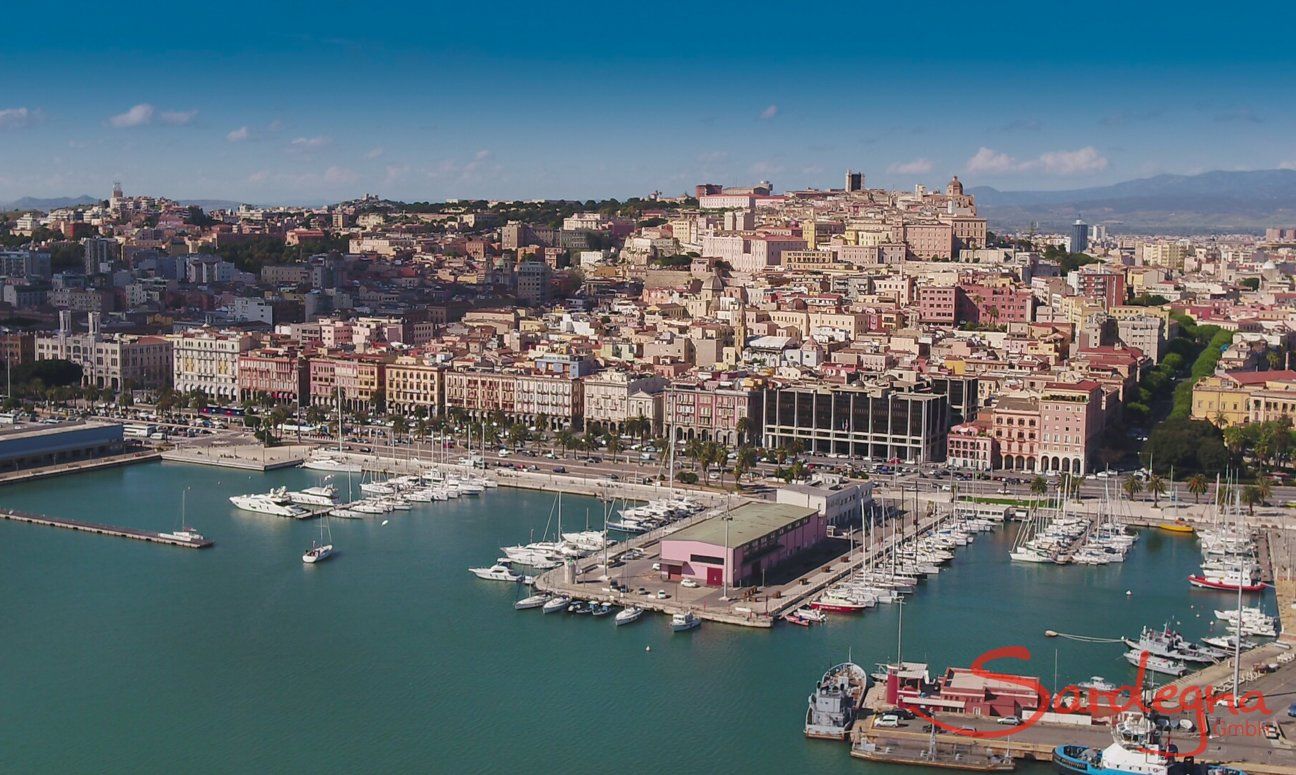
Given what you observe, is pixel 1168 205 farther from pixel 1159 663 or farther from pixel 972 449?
pixel 1159 663

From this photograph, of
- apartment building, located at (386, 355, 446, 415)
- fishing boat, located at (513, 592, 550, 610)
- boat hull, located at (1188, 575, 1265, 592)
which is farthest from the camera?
apartment building, located at (386, 355, 446, 415)

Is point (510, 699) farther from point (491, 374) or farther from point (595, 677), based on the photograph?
point (491, 374)

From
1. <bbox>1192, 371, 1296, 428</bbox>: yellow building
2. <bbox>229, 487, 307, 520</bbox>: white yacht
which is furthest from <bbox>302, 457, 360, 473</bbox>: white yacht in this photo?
<bbox>1192, 371, 1296, 428</bbox>: yellow building

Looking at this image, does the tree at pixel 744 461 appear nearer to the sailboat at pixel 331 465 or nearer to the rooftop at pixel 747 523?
the rooftop at pixel 747 523

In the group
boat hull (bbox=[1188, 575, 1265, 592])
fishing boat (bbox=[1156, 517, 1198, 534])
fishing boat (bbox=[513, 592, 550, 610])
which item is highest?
fishing boat (bbox=[1156, 517, 1198, 534])

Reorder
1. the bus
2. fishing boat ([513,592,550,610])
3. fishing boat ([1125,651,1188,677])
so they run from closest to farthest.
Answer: fishing boat ([1125,651,1188,677]), fishing boat ([513,592,550,610]), the bus

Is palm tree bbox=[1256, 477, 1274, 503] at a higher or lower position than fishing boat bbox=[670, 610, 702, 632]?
higher

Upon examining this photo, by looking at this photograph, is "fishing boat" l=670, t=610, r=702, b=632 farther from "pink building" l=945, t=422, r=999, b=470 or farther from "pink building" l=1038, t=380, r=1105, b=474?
"pink building" l=1038, t=380, r=1105, b=474
